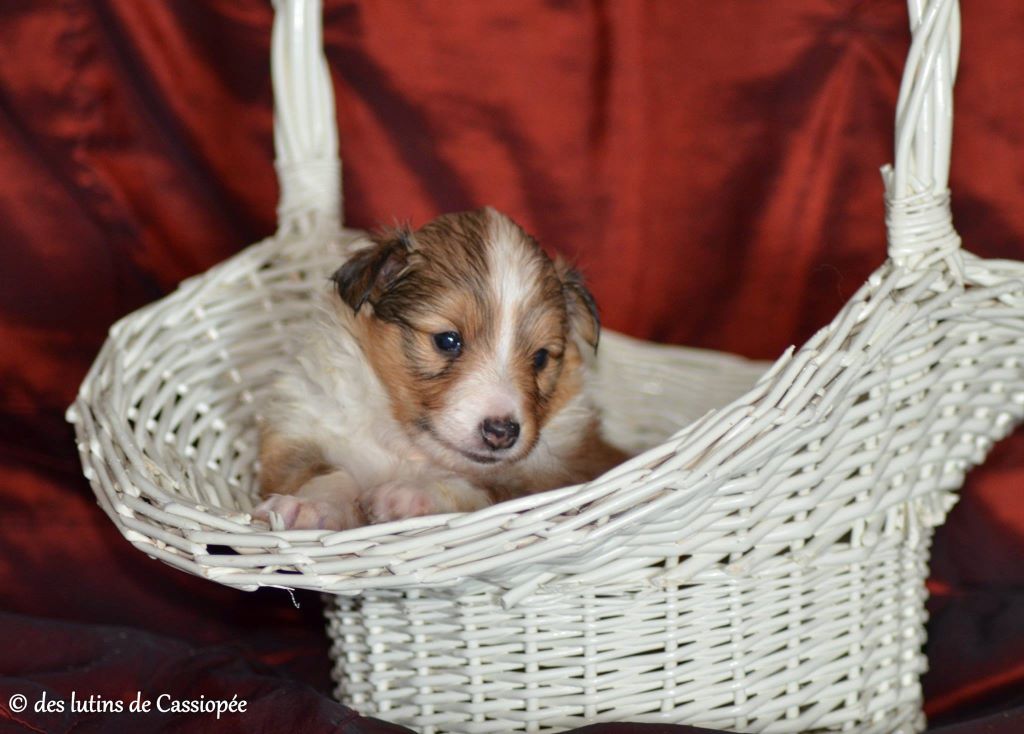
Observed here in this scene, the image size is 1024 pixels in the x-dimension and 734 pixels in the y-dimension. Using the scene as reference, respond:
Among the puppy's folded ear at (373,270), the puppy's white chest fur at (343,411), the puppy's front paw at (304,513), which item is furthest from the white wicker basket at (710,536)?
the puppy's folded ear at (373,270)

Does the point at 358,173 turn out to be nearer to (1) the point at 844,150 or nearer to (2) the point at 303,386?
(2) the point at 303,386

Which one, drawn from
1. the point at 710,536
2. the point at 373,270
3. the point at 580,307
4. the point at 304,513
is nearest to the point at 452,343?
the point at 373,270

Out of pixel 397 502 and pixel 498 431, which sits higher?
pixel 498 431

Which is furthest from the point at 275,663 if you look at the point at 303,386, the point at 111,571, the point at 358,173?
the point at 358,173

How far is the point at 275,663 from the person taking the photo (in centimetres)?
350

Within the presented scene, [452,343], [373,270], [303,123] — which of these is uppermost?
[303,123]

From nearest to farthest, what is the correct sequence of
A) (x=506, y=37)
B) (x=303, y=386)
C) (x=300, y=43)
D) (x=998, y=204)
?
(x=303, y=386) → (x=300, y=43) → (x=998, y=204) → (x=506, y=37)

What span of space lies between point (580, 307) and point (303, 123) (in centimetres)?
108

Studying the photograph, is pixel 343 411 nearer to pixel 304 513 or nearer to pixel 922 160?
pixel 304 513

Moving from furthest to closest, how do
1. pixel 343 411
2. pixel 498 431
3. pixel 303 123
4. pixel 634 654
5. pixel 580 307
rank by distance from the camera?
1. pixel 303 123
2. pixel 580 307
3. pixel 343 411
4. pixel 498 431
5. pixel 634 654

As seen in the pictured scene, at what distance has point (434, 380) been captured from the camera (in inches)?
113

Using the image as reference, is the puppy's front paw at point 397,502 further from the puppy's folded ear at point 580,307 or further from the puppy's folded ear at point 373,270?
the puppy's folded ear at point 580,307

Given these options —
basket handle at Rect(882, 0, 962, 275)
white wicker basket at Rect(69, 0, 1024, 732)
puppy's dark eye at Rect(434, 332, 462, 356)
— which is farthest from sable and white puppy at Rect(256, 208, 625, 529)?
basket handle at Rect(882, 0, 962, 275)

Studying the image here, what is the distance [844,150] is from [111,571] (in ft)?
9.20
